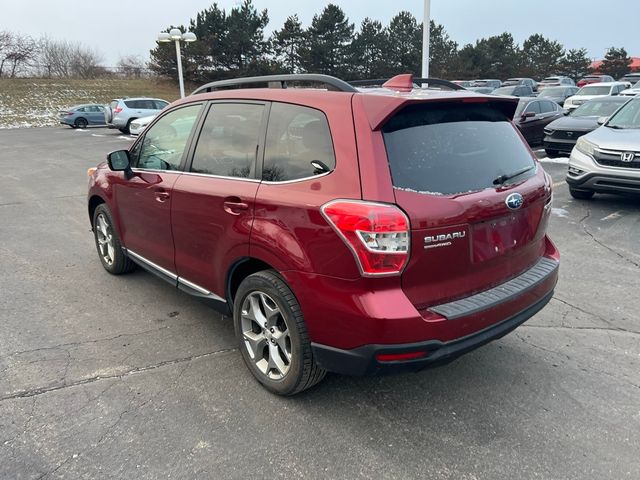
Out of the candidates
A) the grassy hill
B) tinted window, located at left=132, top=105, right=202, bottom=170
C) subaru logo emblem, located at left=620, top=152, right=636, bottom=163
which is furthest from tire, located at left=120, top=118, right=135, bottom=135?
subaru logo emblem, located at left=620, top=152, right=636, bottom=163

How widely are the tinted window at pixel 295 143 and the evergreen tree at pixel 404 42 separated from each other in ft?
176

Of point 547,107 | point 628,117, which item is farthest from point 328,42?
point 628,117

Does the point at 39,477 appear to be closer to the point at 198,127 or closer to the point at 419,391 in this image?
A: the point at 419,391

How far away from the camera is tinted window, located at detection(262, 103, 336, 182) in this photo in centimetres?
265

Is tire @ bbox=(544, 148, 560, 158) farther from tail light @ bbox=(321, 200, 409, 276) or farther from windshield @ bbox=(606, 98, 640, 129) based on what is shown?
tail light @ bbox=(321, 200, 409, 276)

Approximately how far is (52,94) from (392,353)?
42138mm

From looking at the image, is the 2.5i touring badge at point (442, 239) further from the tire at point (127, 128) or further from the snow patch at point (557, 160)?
the tire at point (127, 128)

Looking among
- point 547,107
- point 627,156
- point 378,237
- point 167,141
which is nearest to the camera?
point 378,237

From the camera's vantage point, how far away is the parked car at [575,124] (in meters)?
11.9

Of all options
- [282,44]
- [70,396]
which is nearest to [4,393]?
[70,396]

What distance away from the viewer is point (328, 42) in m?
48.5

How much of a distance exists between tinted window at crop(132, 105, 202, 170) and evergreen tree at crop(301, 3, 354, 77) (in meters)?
46.1

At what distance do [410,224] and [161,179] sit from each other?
2179 millimetres

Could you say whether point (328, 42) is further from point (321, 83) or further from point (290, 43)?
point (321, 83)
